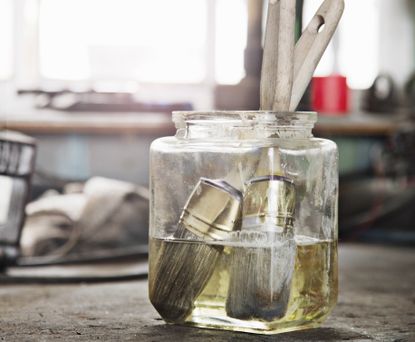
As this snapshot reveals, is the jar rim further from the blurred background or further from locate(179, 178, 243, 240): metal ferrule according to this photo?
the blurred background

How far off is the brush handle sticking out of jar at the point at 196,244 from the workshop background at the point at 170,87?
1.63 m

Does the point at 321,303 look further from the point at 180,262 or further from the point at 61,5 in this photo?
the point at 61,5

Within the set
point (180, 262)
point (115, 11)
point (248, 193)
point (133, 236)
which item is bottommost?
point (133, 236)

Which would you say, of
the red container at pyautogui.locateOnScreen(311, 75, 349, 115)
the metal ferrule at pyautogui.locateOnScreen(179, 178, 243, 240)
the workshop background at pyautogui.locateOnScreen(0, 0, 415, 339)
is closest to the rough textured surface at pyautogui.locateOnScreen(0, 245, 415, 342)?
the metal ferrule at pyautogui.locateOnScreen(179, 178, 243, 240)

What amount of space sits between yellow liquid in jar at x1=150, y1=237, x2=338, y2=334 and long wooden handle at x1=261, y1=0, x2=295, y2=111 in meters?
0.21

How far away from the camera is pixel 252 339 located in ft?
3.99

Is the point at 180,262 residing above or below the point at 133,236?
above

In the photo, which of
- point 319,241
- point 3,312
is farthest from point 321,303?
point 3,312

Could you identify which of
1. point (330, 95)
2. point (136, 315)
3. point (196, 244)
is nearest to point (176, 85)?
point (330, 95)

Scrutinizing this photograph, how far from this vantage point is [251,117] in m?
1.23

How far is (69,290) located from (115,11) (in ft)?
6.95

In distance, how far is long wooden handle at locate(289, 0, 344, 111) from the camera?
1.29m

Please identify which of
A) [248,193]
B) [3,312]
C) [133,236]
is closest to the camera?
[248,193]

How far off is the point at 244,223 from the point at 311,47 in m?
0.29
